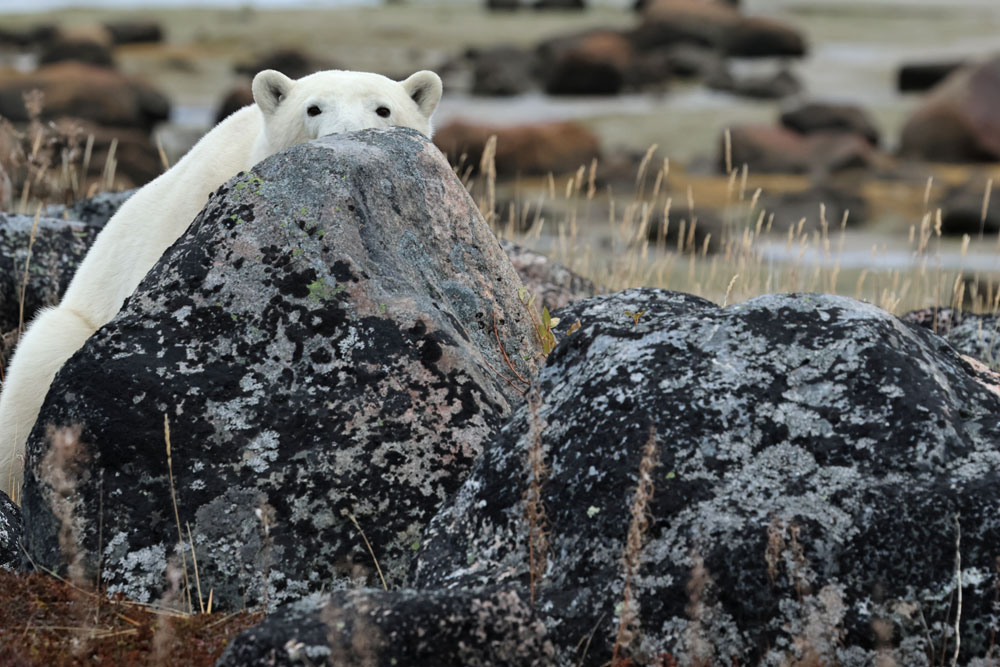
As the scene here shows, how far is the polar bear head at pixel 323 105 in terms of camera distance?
187 inches

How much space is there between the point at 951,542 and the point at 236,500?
1.81 m

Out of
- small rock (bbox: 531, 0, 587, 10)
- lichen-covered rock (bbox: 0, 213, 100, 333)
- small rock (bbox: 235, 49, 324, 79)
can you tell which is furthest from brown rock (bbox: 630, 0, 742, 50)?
lichen-covered rock (bbox: 0, 213, 100, 333)

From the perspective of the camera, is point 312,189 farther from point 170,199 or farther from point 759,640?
point 759,640

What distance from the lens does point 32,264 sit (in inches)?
236

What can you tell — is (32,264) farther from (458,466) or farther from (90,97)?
(90,97)

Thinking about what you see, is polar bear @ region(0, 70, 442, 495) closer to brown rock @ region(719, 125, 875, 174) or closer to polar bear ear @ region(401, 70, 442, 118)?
polar bear ear @ region(401, 70, 442, 118)

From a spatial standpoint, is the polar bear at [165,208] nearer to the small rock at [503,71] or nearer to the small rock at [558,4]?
the small rock at [503,71]

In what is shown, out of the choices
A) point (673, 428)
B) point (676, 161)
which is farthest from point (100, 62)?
point (673, 428)

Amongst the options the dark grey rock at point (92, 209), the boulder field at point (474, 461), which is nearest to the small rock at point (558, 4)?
the dark grey rock at point (92, 209)

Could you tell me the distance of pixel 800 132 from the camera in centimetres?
2817

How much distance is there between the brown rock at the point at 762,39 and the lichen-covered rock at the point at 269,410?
4746cm

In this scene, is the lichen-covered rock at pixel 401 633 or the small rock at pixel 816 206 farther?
the small rock at pixel 816 206

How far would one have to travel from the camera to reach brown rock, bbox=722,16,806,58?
158 feet

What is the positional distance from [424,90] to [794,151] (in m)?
20.8
